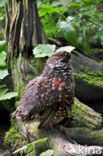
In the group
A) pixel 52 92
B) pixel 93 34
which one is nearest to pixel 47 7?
pixel 93 34

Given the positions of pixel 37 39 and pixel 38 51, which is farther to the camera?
pixel 37 39

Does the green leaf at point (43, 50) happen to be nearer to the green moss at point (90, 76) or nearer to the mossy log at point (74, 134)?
the green moss at point (90, 76)

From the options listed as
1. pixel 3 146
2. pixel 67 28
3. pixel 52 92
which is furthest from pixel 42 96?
pixel 67 28

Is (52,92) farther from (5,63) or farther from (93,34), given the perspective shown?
(93,34)

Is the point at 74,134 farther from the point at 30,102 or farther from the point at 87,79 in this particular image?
the point at 87,79

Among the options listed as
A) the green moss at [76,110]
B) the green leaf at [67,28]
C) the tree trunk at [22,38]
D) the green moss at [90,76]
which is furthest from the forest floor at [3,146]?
the green leaf at [67,28]

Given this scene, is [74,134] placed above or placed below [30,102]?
below
